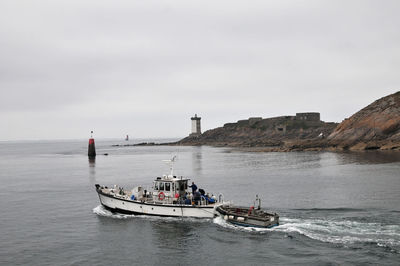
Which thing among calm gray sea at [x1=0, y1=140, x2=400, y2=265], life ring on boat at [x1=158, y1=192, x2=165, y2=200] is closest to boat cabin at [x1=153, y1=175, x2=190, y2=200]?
life ring on boat at [x1=158, y1=192, x2=165, y2=200]

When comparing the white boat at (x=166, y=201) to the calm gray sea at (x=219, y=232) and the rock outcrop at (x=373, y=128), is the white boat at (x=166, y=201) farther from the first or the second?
the rock outcrop at (x=373, y=128)

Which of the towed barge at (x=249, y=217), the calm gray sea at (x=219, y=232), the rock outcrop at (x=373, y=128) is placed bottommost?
the calm gray sea at (x=219, y=232)

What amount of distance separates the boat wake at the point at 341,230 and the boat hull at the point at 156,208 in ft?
4.35

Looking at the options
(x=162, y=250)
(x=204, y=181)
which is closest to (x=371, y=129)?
(x=204, y=181)

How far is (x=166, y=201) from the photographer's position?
34.3 m

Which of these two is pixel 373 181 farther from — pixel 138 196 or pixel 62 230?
pixel 62 230

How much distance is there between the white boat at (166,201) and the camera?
3281 centimetres

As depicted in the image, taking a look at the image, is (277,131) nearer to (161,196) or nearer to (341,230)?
(161,196)

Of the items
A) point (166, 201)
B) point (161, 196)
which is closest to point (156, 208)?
point (166, 201)

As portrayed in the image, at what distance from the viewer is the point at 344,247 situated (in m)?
24.5

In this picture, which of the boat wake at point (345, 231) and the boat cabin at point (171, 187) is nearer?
the boat wake at point (345, 231)

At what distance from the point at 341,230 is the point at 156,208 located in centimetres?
1555

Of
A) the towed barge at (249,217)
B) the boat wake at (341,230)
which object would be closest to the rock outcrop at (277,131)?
the towed barge at (249,217)

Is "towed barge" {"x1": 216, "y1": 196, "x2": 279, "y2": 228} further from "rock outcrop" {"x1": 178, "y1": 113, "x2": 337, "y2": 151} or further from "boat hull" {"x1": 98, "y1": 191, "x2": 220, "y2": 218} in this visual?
"rock outcrop" {"x1": 178, "y1": 113, "x2": 337, "y2": 151}
